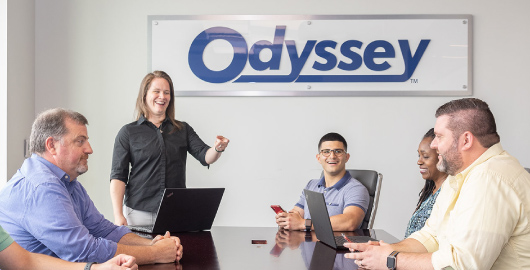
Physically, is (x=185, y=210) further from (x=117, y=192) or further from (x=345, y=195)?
(x=345, y=195)

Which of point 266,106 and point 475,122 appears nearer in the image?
point 475,122

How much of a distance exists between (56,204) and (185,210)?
0.96 m

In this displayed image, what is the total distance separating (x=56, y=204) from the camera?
2.12m

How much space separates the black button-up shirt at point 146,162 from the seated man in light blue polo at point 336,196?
0.77m

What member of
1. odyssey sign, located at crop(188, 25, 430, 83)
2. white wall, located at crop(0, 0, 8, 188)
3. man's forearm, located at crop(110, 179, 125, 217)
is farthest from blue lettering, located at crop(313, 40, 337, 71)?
white wall, located at crop(0, 0, 8, 188)

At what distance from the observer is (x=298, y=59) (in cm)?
477

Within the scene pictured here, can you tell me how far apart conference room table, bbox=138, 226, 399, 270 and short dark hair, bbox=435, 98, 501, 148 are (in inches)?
24.7

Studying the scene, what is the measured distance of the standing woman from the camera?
3.59 metres

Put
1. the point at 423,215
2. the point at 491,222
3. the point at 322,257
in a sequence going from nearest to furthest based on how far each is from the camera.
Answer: the point at 491,222
the point at 322,257
the point at 423,215

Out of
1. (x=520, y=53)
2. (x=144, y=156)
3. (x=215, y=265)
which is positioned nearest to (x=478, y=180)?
(x=215, y=265)

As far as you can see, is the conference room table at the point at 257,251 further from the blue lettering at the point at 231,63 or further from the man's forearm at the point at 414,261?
the blue lettering at the point at 231,63

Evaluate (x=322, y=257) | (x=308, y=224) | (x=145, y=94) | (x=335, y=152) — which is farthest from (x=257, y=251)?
(x=145, y=94)

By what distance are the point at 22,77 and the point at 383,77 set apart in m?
2.69

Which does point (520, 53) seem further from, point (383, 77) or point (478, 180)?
point (478, 180)
